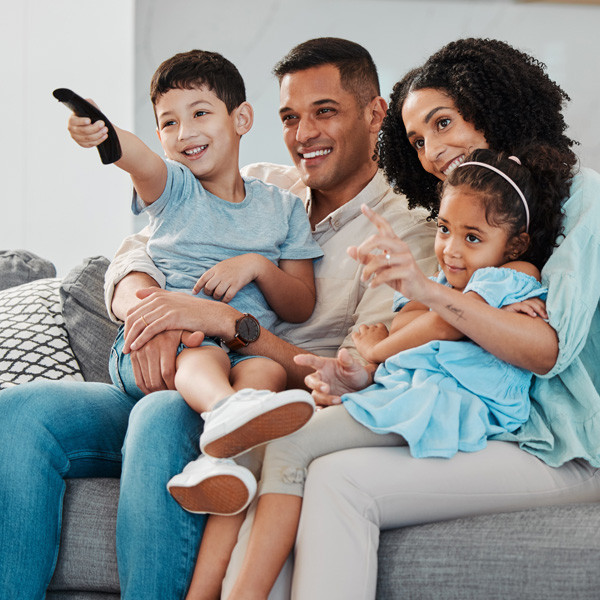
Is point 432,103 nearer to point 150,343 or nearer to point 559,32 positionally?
point 150,343

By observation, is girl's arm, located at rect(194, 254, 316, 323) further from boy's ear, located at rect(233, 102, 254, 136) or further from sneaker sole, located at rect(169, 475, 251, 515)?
sneaker sole, located at rect(169, 475, 251, 515)

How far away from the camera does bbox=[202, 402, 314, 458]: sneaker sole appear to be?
111cm

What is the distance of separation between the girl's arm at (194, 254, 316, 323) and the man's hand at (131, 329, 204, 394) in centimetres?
15

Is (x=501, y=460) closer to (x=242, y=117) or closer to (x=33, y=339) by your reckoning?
(x=242, y=117)

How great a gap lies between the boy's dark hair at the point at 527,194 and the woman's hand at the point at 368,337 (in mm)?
325

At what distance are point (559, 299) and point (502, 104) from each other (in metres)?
0.50

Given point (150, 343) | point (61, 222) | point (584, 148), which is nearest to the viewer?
point (150, 343)

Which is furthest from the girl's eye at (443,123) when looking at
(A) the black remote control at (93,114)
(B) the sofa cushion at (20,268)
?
(B) the sofa cushion at (20,268)

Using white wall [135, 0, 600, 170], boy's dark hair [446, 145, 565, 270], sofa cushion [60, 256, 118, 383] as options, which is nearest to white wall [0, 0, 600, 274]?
white wall [135, 0, 600, 170]

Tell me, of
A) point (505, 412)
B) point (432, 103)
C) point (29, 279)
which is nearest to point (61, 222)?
point (29, 279)

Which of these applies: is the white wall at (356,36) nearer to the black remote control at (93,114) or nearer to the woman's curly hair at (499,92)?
the woman's curly hair at (499,92)

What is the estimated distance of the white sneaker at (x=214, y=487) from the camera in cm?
113

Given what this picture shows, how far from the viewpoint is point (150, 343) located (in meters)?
1.47

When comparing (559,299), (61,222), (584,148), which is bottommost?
(61,222)
